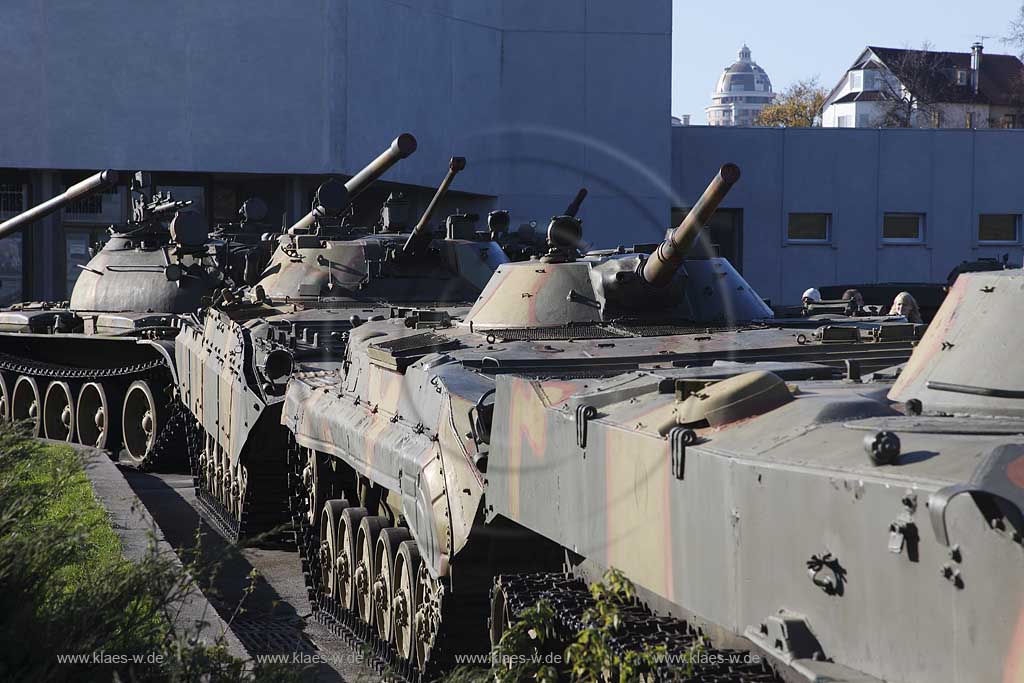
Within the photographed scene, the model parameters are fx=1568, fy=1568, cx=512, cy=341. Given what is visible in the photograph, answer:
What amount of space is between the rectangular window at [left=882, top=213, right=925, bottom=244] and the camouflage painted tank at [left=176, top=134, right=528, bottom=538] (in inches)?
808

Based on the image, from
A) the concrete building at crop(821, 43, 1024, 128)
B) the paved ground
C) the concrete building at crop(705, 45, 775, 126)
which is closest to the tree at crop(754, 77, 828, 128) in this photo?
the concrete building at crop(821, 43, 1024, 128)

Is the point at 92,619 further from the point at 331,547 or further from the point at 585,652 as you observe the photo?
the point at 331,547

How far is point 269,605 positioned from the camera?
10.5 meters

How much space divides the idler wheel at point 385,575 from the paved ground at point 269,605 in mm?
228

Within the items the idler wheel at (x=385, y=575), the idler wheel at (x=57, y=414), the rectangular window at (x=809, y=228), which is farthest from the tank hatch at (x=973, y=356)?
the rectangular window at (x=809, y=228)

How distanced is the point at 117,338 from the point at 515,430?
11.4m

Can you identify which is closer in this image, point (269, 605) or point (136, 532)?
point (136, 532)

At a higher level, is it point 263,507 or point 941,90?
point 941,90

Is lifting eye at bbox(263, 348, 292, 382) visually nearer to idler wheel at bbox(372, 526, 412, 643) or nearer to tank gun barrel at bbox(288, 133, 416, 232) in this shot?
idler wheel at bbox(372, 526, 412, 643)

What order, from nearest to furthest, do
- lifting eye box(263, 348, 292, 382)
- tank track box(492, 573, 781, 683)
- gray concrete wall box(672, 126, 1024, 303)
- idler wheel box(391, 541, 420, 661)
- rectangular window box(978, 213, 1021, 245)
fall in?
1. tank track box(492, 573, 781, 683)
2. idler wheel box(391, 541, 420, 661)
3. lifting eye box(263, 348, 292, 382)
4. gray concrete wall box(672, 126, 1024, 303)
5. rectangular window box(978, 213, 1021, 245)

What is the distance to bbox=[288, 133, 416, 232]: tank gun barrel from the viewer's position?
15.0 meters

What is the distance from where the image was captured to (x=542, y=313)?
33.1ft

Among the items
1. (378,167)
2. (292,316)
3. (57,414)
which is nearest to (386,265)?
(378,167)

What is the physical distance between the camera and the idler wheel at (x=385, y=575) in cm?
884
